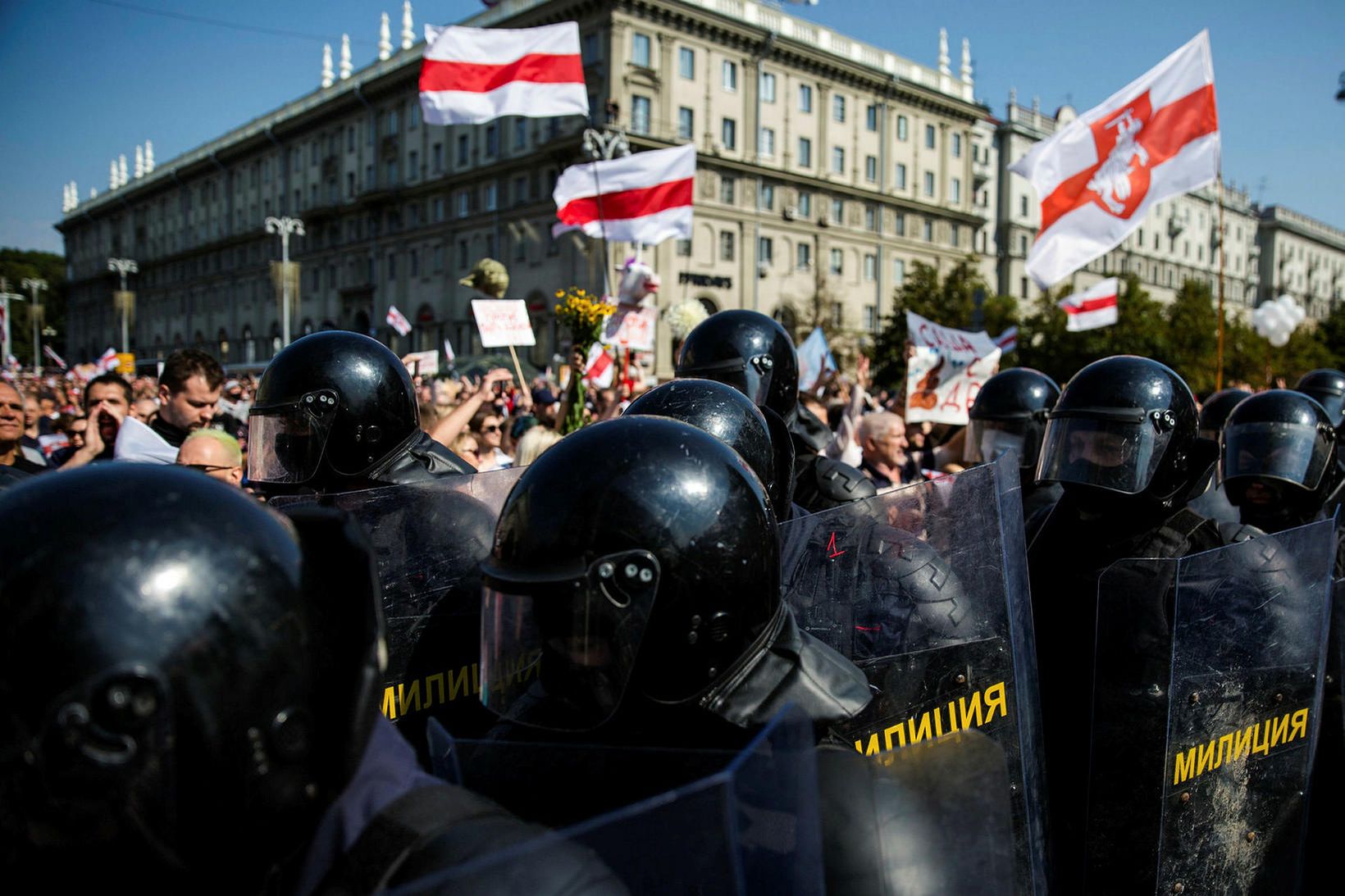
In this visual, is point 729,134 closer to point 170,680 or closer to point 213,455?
point 213,455

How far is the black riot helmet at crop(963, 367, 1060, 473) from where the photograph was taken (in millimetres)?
4793

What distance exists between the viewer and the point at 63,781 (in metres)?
0.87

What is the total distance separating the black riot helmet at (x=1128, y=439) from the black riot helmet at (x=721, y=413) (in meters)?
0.94

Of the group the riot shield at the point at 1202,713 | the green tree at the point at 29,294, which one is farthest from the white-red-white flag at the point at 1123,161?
the green tree at the point at 29,294

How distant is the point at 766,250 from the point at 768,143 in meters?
4.95

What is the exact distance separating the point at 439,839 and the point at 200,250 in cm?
7509

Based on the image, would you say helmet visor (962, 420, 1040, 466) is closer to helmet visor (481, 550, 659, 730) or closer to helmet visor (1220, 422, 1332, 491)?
helmet visor (1220, 422, 1332, 491)

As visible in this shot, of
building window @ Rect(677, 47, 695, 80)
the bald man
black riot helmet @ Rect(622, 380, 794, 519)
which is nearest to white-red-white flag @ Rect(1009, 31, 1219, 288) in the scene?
black riot helmet @ Rect(622, 380, 794, 519)

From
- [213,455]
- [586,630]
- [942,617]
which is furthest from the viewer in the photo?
[213,455]

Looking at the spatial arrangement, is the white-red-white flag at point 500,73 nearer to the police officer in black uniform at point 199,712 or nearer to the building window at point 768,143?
the police officer in black uniform at point 199,712

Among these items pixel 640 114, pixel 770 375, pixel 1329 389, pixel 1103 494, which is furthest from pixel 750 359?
pixel 640 114

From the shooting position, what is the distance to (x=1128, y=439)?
289cm

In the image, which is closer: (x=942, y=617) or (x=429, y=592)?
(x=942, y=617)

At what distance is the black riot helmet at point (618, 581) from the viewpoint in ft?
4.68
